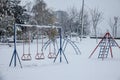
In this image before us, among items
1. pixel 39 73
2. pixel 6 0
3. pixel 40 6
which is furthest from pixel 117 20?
pixel 39 73

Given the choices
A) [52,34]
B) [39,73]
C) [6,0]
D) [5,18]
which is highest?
[6,0]

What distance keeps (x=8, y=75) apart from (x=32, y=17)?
1009 inches

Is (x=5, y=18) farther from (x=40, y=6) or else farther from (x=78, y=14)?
(x=78, y=14)

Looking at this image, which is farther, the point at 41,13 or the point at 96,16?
the point at 96,16

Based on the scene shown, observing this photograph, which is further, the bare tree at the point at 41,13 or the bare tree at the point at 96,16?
the bare tree at the point at 96,16

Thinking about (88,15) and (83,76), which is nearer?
(83,76)

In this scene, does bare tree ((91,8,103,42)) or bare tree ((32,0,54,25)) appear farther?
bare tree ((91,8,103,42))

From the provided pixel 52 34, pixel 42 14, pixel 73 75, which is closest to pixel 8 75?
pixel 73 75

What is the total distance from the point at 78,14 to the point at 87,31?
6.77 m

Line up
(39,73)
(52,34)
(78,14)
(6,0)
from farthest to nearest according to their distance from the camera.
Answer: (78,14) < (6,0) < (52,34) < (39,73)

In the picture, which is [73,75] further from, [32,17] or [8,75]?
[32,17]

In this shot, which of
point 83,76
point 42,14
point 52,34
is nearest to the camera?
point 83,76

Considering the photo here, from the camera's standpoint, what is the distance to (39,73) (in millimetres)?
9992

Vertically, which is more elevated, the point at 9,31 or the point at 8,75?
the point at 9,31
